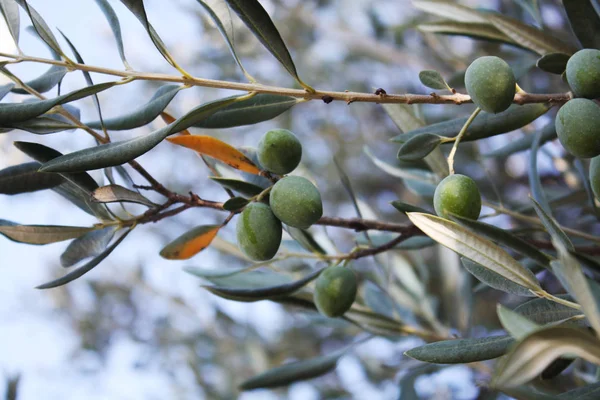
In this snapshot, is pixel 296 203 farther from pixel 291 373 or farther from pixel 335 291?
pixel 291 373

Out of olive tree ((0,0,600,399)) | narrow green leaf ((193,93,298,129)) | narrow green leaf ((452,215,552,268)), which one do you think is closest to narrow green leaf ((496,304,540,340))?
olive tree ((0,0,600,399))

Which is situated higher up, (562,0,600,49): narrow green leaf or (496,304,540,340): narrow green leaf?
(562,0,600,49): narrow green leaf

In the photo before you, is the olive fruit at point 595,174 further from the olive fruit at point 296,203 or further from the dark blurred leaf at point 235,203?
the dark blurred leaf at point 235,203

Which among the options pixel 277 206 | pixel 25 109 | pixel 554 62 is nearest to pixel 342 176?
pixel 277 206

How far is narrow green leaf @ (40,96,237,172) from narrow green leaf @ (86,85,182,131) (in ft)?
0.30

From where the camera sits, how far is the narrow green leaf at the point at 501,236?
815 mm

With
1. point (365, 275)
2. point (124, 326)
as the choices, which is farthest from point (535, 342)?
point (124, 326)

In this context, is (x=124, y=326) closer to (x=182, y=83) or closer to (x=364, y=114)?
(x=364, y=114)

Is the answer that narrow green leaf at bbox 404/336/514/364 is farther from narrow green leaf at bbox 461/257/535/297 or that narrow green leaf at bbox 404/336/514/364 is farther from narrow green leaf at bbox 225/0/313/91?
narrow green leaf at bbox 225/0/313/91

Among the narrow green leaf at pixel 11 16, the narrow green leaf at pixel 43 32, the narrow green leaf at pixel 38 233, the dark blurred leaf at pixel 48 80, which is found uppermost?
the narrow green leaf at pixel 11 16

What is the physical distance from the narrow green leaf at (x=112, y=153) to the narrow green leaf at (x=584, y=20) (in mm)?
780

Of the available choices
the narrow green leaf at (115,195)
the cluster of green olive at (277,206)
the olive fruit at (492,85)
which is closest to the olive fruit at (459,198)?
the olive fruit at (492,85)

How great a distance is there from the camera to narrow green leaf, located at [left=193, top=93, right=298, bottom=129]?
1.16 metres

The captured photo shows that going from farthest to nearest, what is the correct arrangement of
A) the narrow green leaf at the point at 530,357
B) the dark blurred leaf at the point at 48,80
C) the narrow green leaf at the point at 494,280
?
the dark blurred leaf at the point at 48,80
the narrow green leaf at the point at 494,280
the narrow green leaf at the point at 530,357
